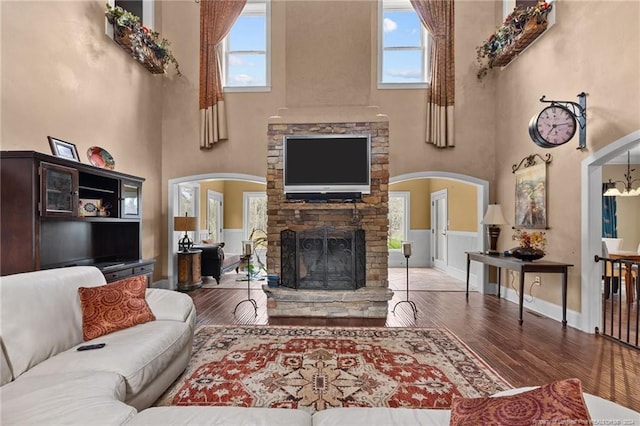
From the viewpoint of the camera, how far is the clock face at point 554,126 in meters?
3.67

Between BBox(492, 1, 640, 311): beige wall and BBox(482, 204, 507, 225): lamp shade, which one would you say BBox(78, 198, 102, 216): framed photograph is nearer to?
BBox(482, 204, 507, 225): lamp shade

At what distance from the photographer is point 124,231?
439cm

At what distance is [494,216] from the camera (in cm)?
517

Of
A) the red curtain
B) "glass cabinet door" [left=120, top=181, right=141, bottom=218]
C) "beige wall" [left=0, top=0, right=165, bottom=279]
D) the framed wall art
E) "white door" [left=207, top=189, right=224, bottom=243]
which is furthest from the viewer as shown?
"white door" [left=207, top=189, right=224, bottom=243]

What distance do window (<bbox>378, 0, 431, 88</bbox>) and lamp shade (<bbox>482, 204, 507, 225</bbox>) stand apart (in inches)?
92.9

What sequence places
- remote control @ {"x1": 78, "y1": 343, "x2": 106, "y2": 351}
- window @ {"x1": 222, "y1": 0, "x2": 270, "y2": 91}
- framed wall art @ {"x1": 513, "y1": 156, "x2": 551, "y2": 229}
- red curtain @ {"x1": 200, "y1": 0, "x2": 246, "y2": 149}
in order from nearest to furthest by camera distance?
remote control @ {"x1": 78, "y1": 343, "x2": 106, "y2": 351} → framed wall art @ {"x1": 513, "y1": 156, "x2": 551, "y2": 229} → red curtain @ {"x1": 200, "y1": 0, "x2": 246, "y2": 149} → window @ {"x1": 222, "y1": 0, "x2": 270, "y2": 91}

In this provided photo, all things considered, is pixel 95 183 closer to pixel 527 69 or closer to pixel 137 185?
pixel 137 185

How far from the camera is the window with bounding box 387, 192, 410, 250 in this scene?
31.3 feet

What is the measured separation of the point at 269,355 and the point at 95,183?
2.91 m

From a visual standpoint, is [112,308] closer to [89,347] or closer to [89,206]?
[89,347]

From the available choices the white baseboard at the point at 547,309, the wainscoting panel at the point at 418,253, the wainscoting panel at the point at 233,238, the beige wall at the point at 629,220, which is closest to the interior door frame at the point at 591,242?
the white baseboard at the point at 547,309

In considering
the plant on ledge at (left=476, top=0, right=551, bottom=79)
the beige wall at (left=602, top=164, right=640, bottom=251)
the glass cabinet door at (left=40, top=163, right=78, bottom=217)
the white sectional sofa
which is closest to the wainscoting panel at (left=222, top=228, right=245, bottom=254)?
the glass cabinet door at (left=40, top=163, right=78, bottom=217)

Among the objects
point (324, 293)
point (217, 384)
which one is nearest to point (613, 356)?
point (324, 293)

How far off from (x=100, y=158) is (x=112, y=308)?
2693 millimetres
